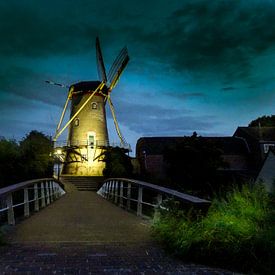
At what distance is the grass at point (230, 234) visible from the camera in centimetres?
474

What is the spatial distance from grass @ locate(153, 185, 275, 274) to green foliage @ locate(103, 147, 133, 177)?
108 feet

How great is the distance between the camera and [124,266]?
4773 millimetres

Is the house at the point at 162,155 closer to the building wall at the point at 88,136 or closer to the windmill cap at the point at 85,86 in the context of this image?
the building wall at the point at 88,136

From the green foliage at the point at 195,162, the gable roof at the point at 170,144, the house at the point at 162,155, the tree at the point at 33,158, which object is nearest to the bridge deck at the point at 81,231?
the tree at the point at 33,158

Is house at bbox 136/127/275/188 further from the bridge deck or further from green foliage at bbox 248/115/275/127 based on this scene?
the bridge deck

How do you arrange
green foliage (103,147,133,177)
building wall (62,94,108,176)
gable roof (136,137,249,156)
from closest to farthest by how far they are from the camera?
green foliage (103,147,133,177) → building wall (62,94,108,176) → gable roof (136,137,249,156)

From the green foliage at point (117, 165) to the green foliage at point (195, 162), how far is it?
586 centimetres

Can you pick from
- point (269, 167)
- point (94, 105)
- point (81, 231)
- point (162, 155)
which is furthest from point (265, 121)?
point (81, 231)

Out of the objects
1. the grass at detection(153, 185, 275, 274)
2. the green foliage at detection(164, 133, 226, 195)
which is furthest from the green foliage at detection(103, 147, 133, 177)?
the grass at detection(153, 185, 275, 274)

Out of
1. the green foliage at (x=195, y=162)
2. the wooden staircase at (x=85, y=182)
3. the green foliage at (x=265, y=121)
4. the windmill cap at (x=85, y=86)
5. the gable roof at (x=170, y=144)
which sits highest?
the windmill cap at (x=85, y=86)

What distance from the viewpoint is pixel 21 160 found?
23156 mm

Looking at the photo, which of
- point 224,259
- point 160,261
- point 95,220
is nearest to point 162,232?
point 160,261

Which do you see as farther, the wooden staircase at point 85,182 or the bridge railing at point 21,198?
the wooden staircase at point 85,182

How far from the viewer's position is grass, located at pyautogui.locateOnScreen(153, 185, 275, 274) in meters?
4.74
